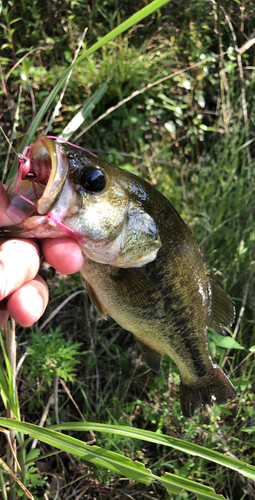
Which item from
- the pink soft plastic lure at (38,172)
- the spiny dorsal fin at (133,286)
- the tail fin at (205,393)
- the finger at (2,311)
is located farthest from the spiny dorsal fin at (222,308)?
the finger at (2,311)

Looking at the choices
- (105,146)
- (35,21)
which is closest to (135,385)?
(105,146)

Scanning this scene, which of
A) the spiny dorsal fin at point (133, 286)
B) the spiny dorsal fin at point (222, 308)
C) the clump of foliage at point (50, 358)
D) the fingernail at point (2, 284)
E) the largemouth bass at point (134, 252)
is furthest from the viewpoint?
the clump of foliage at point (50, 358)

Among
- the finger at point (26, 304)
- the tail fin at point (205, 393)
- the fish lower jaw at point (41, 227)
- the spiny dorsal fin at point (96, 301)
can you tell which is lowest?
the tail fin at point (205, 393)

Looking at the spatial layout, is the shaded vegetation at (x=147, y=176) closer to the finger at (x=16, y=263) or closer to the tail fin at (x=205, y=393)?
the tail fin at (x=205, y=393)

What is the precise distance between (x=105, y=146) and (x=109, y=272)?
2.33 meters

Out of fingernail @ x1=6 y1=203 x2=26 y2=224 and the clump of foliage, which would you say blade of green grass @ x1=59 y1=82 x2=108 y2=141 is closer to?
fingernail @ x1=6 y1=203 x2=26 y2=224

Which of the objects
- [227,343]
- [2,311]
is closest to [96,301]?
[2,311]

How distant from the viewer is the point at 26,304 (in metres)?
1.20

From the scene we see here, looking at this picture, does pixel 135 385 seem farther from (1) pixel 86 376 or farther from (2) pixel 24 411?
(2) pixel 24 411

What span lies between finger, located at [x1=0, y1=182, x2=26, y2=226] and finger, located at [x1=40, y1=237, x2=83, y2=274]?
138 mm

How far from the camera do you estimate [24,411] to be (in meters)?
2.41

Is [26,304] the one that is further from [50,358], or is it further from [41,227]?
[50,358]

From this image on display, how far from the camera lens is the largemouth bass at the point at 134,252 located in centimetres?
128

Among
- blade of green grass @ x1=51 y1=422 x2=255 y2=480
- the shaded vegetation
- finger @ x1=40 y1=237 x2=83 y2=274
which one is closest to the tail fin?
the shaded vegetation
